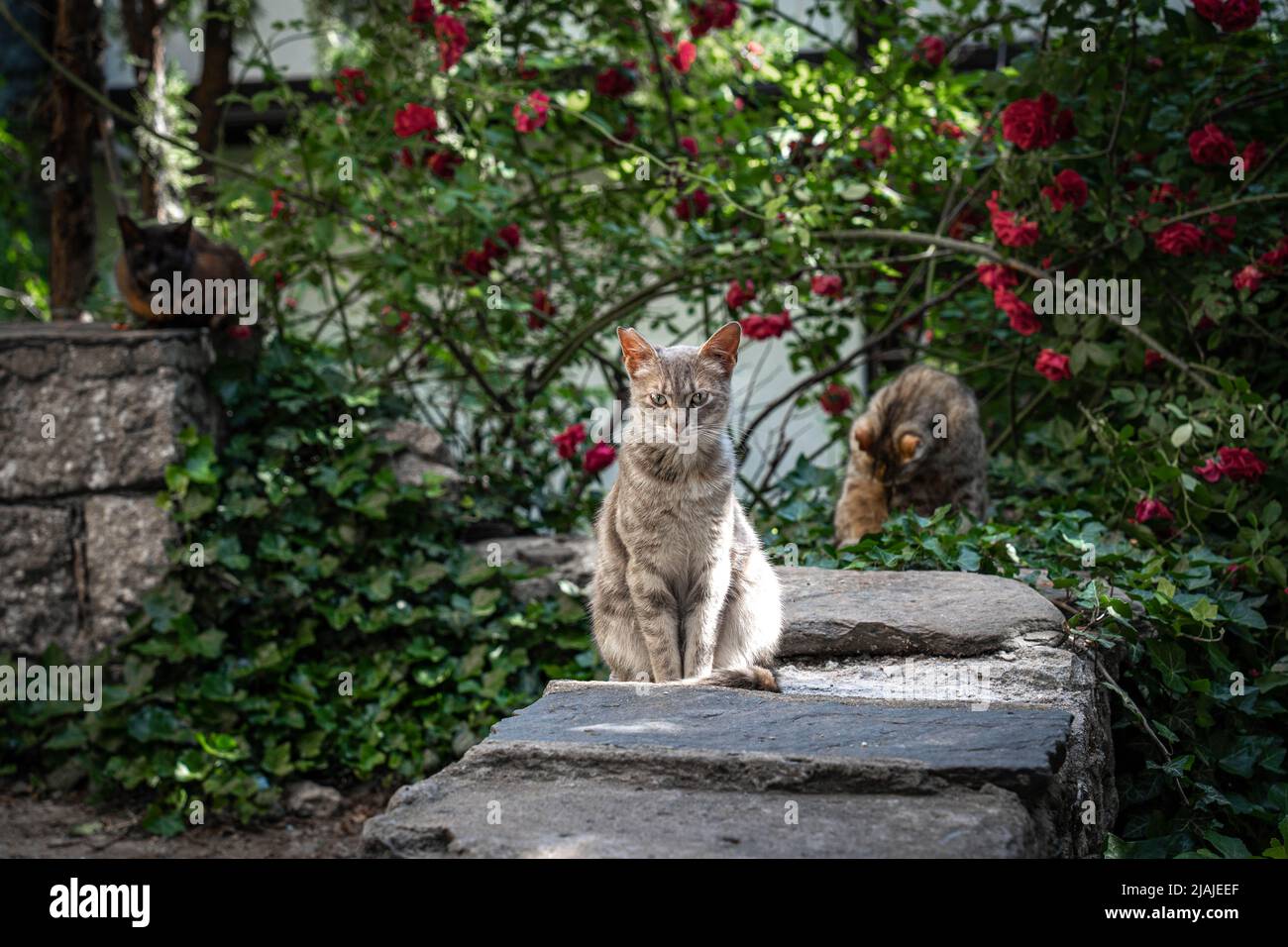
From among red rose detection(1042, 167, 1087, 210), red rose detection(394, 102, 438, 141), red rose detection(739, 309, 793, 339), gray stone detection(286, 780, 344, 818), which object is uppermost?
red rose detection(394, 102, 438, 141)

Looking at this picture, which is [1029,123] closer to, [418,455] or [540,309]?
[540,309]

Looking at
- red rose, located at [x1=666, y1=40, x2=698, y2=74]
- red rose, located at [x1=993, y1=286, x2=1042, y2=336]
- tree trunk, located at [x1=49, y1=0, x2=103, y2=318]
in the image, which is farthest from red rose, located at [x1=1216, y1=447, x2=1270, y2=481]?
tree trunk, located at [x1=49, y1=0, x2=103, y2=318]

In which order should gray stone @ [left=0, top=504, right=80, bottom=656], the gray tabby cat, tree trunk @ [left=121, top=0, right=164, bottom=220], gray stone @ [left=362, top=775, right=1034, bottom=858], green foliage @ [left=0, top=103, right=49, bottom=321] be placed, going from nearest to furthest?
gray stone @ [left=362, top=775, right=1034, bottom=858] < the gray tabby cat < gray stone @ [left=0, top=504, right=80, bottom=656] < tree trunk @ [left=121, top=0, right=164, bottom=220] < green foliage @ [left=0, top=103, right=49, bottom=321]

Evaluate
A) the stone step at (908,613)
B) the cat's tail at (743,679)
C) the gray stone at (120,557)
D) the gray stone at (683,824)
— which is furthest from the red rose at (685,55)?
the gray stone at (683,824)

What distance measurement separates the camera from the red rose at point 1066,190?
16.9 ft

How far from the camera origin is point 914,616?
390 cm

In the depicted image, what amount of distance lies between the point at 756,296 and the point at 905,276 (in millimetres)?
1420

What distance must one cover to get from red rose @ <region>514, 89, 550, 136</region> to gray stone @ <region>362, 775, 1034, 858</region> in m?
3.68

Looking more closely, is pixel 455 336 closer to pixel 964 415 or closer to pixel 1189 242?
pixel 964 415

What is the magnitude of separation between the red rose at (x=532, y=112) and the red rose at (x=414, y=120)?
14.6 inches

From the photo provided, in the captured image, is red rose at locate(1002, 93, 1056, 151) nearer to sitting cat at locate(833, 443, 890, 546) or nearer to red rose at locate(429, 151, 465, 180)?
sitting cat at locate(833, 443, 890, 546)

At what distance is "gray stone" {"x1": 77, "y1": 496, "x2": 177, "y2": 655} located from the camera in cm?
561

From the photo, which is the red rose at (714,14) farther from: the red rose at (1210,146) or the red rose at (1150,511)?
the red rose at (1150,511)

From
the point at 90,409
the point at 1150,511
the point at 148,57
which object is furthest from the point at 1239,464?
the point at 148,57
